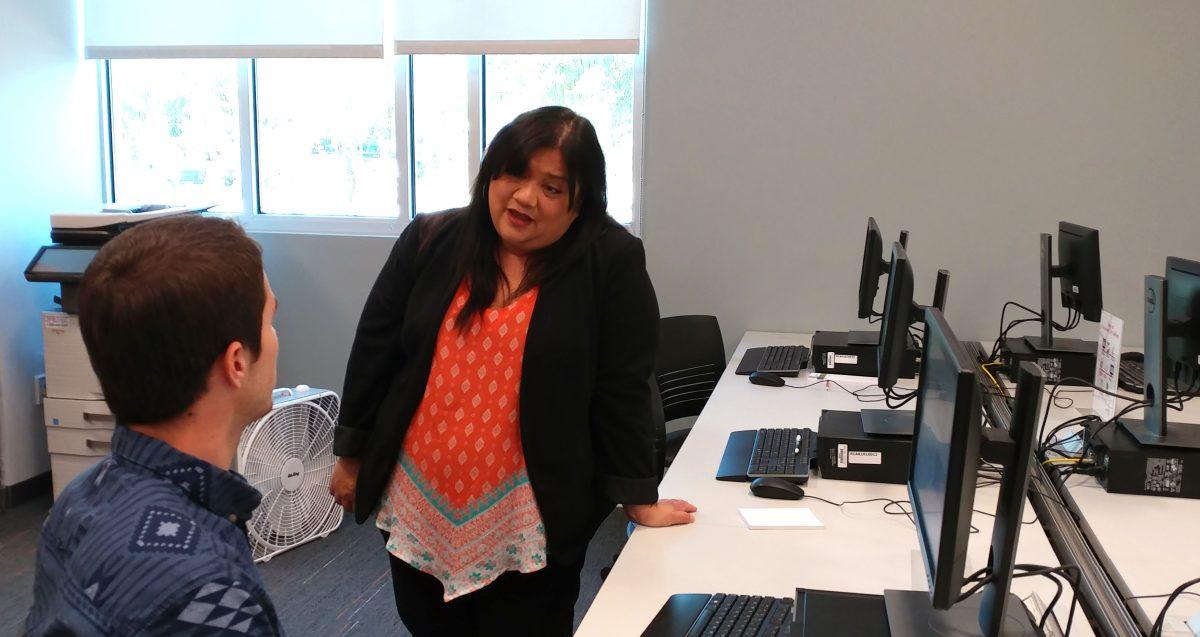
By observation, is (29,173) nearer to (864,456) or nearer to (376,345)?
(376,345)

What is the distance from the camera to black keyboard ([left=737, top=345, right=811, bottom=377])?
3.31 metres

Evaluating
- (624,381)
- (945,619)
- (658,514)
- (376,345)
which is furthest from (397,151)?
(945,619)

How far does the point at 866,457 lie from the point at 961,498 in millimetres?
1092

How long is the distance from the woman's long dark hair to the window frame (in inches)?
83.4

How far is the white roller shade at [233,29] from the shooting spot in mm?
4121

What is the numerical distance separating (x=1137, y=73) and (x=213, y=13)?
3.65m

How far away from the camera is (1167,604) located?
62.2 inches

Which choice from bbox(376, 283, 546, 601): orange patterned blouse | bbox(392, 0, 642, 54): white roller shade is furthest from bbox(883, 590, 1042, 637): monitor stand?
A: bbox(392, 0, 642, 54): white roller shade

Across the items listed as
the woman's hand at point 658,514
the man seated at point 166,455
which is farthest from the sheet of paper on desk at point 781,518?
the man seated at point 166,455

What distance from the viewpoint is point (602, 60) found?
13.4 ft

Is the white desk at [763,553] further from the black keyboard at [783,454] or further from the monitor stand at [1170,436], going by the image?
the monitor stand at [1170,436]

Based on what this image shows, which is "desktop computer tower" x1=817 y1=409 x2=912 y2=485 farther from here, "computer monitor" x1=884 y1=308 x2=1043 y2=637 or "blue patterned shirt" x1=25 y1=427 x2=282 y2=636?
"blue patterned shirt" x1=25 y1=427 x2=282 y2=636

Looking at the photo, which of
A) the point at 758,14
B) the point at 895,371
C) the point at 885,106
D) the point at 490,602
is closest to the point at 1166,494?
the point at 895,371

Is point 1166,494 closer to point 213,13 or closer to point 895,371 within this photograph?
point 895,371
